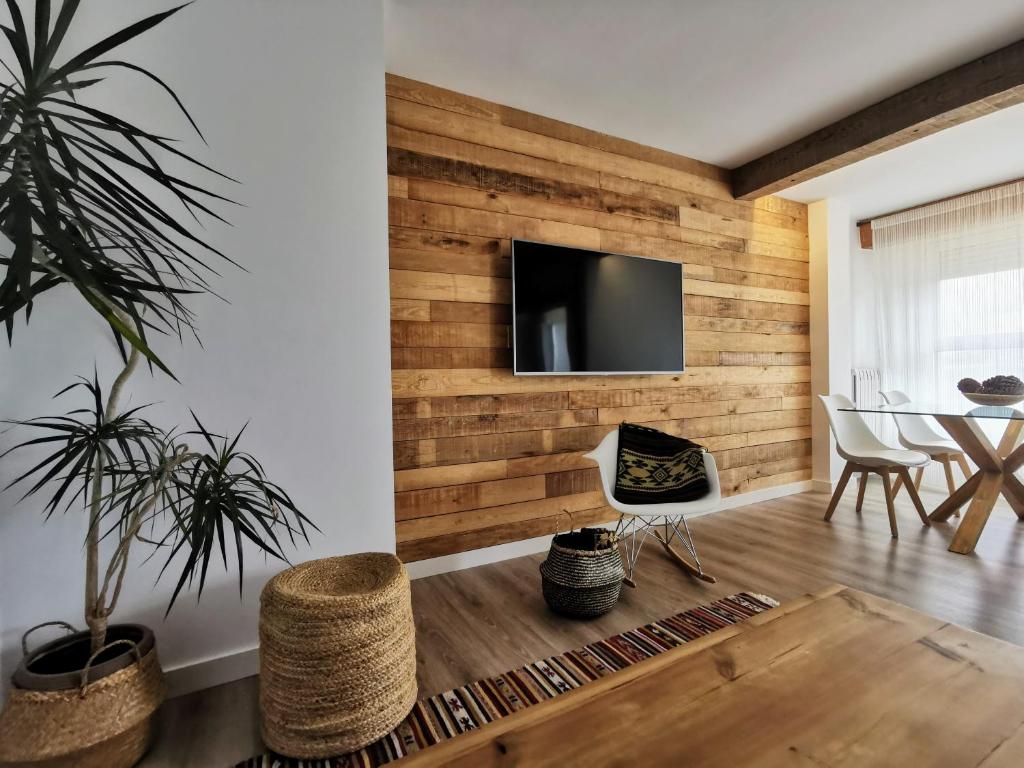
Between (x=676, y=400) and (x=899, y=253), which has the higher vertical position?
(x=899, y=253)

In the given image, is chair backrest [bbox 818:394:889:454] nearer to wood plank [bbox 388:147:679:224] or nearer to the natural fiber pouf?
wood plank [bbox 388:147:679:224]

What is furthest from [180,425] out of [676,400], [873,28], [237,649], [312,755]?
[873,28]

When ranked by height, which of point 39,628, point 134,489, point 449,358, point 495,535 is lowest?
point 495,535

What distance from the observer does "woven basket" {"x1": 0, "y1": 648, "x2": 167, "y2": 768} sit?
1232mm

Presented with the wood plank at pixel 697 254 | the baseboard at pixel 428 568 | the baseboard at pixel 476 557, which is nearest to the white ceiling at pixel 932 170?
the wood plank at pixel 697 254

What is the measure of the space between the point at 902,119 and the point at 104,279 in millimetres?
3744

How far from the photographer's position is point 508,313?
292 cm

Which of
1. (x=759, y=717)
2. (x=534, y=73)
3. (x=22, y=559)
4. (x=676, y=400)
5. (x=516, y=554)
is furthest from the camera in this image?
(x=676, y=400)

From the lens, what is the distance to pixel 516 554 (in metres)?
2.94

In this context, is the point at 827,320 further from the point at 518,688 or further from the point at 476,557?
the point at 518,688

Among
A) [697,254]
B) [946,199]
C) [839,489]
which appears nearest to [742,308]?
[697,254]

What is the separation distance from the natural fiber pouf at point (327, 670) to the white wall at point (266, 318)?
47cm

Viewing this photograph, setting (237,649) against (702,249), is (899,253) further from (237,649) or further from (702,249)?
(237,649)

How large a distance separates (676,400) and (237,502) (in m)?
2.93
